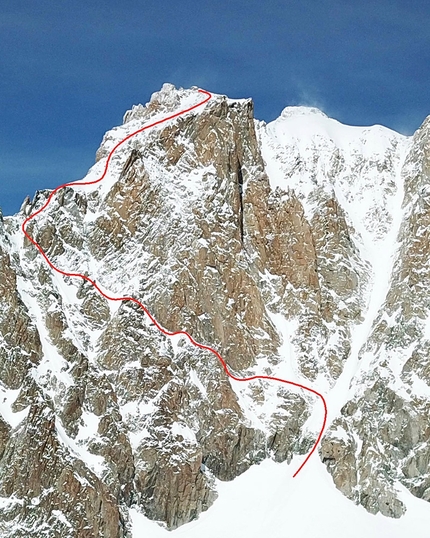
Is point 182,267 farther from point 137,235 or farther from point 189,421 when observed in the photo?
point 189,421

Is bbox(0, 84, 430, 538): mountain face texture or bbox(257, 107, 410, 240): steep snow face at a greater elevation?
bbox(257, 107, 410, 240): steep snow face

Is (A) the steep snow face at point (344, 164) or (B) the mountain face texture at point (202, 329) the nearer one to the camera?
(B) the mountain face texture at point (202, 329)

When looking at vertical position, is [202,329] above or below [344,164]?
below

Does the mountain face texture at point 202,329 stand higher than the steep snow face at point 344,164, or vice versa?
the steep snow face at point 344,164

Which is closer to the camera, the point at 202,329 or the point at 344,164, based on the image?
the point at 202,329

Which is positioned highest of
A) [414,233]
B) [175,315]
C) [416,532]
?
[414,233]

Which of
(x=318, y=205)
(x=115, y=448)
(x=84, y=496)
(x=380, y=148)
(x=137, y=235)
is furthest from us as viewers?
(x=380, y=148)

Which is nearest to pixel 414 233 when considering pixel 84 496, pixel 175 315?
pixel 175 315

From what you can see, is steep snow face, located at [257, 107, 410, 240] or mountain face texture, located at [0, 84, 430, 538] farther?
steep snow face, located at [257, 107, 410, 240]
